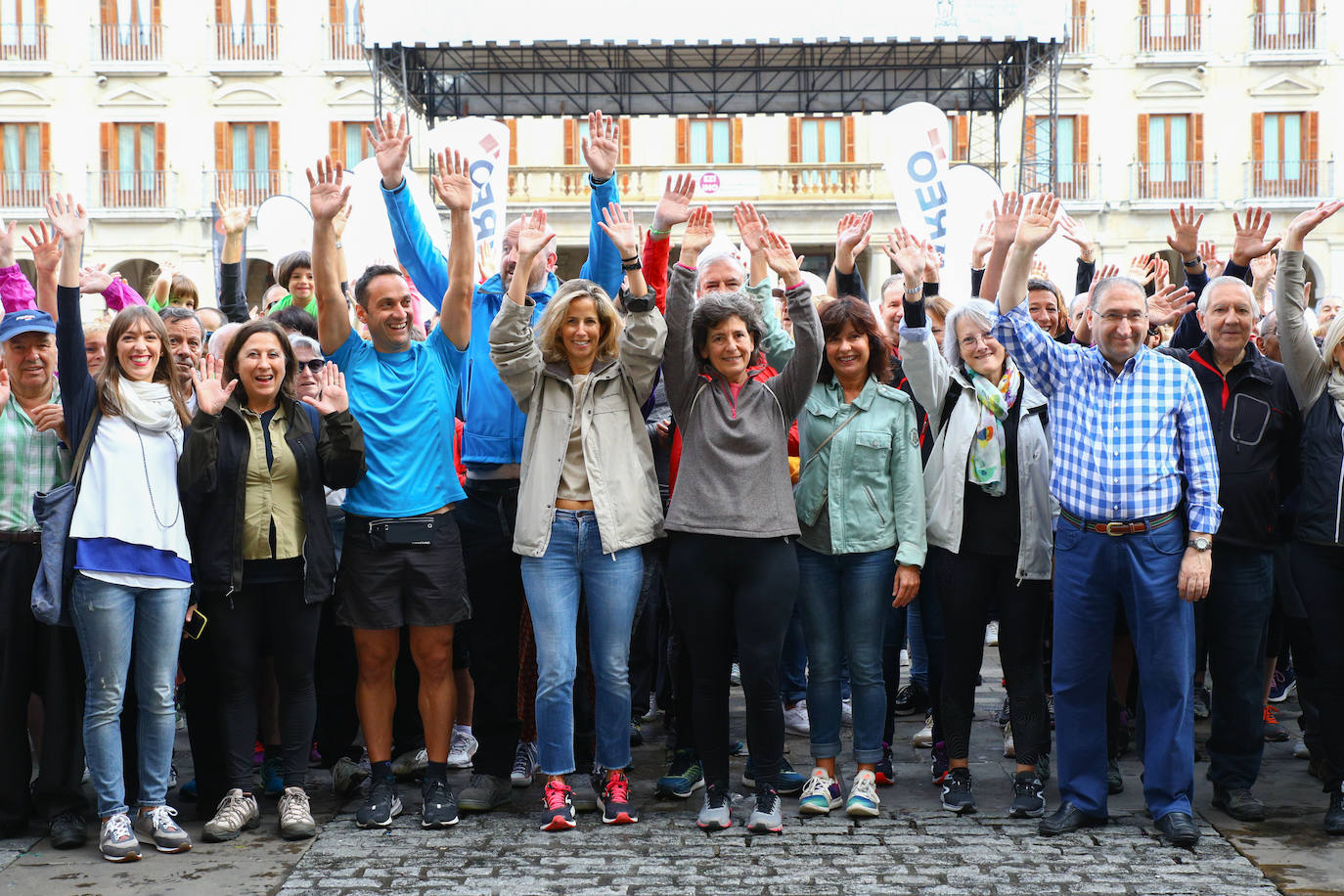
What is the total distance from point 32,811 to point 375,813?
1.38 meters

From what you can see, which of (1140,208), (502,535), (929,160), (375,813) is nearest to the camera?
(375,813)

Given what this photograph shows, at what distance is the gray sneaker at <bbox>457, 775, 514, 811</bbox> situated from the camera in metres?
5.75

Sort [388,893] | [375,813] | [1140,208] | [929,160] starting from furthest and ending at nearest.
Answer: [1140,208]
[929,160]
[375,813]
[388,893]

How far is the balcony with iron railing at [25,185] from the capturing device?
3312 cm

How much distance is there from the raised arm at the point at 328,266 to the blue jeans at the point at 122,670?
3.78ft

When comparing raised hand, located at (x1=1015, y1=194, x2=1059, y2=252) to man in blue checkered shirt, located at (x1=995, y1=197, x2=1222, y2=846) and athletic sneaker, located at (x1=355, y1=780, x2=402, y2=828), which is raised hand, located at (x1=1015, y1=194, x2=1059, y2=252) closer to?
man in blue checkered shirt, located at (x1=995, y1=197, x2=1222, y2=846)

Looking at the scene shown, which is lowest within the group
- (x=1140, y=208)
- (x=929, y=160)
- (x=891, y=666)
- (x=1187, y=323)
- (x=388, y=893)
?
(x=388, y=893)

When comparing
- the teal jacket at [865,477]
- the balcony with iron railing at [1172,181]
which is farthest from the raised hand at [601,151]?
the balcony with iron railing at [1172,181]

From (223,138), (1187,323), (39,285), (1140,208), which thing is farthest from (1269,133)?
(39,285)

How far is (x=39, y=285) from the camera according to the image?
227 inches

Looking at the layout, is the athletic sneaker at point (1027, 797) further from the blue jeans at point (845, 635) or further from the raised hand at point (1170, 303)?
the raised hand at point (1170, 303)

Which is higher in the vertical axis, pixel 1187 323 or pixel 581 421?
pixel 1187 323

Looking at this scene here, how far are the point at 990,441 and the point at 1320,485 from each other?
131 cm

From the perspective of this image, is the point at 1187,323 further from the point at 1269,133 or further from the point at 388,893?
the point at 1269,133
